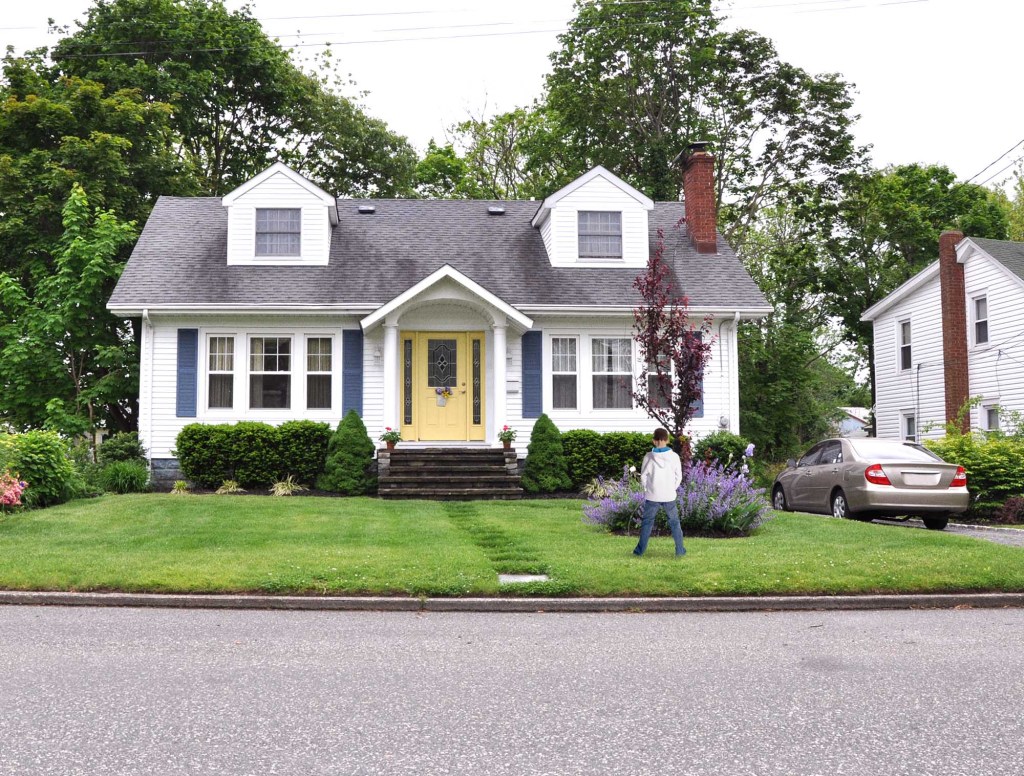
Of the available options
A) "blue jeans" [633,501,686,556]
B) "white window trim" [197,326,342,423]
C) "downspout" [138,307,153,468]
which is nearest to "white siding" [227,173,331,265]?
"white window trim" [197,326,342,423]

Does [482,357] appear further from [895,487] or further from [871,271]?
[871,271]

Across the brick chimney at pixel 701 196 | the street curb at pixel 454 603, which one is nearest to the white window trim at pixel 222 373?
the brick chimney at pixel 701 196

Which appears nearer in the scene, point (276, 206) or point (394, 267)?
point (276, 206)

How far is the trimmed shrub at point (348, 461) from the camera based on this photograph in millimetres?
18094

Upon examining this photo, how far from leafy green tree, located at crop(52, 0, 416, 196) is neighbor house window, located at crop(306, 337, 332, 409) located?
1289 centimetres

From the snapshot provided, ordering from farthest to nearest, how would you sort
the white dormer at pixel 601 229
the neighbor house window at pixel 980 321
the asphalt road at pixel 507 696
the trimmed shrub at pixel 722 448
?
1. the neighbor house window at pixel 980 321
2. the white dormer at pixel 601 229
3. the trimmed shrub at pixel 722 448
4. the asphalt road at pixel 507 696

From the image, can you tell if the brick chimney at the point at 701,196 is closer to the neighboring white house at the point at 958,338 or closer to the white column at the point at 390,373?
the neighboring white house at the point at 958,338

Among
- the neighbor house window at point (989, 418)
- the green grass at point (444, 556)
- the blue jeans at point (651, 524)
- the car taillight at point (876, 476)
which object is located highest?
the neighbor house window at point (989, 418)

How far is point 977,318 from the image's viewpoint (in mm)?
26359

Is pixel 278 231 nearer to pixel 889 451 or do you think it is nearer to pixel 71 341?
pixel 71 341

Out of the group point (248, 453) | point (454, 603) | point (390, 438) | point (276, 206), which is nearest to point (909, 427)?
point (390, 438)

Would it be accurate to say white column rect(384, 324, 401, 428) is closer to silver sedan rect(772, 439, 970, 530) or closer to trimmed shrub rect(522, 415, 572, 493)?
trimmed shrub rect(522, 415, 572, 493)

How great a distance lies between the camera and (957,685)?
18.9 feet

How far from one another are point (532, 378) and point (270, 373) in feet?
17.6
